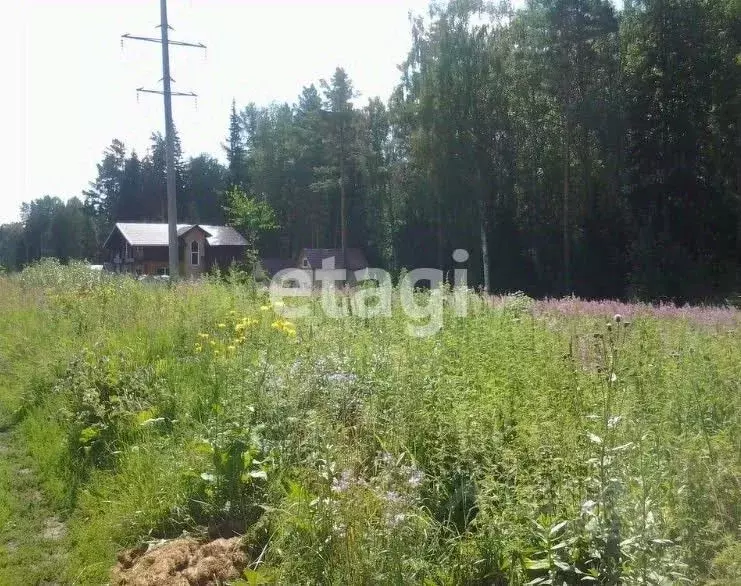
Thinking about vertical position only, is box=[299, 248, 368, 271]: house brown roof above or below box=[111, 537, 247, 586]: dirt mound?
above

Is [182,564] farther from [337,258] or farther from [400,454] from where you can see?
[337,258]

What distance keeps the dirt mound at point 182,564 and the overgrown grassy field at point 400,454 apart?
101mm

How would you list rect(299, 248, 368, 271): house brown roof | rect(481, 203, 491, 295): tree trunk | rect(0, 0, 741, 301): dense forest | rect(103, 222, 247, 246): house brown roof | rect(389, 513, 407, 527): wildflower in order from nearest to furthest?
rect(389, 513, 407, 527): wildflower < rect(0, 0, 741, 301): dense forest < rect(481, 203, 491, 295): tree trunk < rect(299, 248, 368, 271): house brown roof < rect(103, 222, 247, 246): house brown roof

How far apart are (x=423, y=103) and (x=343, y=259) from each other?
13062 mm

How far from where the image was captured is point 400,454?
317cm

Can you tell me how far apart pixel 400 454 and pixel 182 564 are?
122cm

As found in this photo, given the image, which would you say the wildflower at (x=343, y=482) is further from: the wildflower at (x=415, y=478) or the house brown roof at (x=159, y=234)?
the house brown roof at (x=159, y=234)

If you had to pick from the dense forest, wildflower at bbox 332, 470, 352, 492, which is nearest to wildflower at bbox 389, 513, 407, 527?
wildflower at bbox 332, 470, 352, 492

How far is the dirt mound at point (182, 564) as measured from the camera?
279cm

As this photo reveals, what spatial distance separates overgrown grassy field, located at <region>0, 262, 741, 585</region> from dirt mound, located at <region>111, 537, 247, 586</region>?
101mm

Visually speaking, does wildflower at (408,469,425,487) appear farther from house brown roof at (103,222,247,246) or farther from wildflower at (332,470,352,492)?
house brown roof at (103,222,247,246)

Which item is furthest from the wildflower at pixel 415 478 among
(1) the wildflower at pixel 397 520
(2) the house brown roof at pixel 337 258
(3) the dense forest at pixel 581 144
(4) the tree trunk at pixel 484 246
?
(2) the house brown roof at pixel 337 258

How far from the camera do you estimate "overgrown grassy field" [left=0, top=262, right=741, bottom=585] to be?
230 centimetres

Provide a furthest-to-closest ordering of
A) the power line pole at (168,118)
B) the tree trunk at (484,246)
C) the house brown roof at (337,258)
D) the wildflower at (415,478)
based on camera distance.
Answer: the house brown roof at (337,258) < the tree trunk at (484,246) < the power line pole at (168,118) < the wildflower at (415,478)
